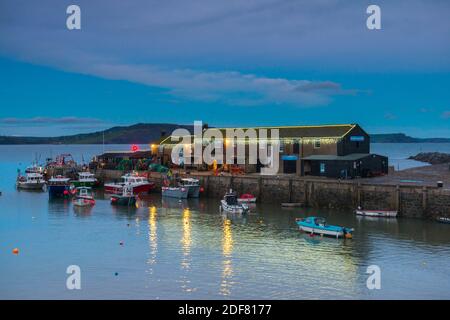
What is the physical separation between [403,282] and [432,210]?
19700 mm

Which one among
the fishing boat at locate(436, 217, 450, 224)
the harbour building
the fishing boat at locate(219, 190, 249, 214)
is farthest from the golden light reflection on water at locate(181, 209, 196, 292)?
the fishing boat at locate(436, 217, 450, 224)

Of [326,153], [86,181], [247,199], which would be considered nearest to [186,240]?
[247,199]

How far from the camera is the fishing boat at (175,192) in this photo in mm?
69625

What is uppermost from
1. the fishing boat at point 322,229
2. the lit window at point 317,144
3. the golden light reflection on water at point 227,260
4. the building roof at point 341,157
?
the lit window at point 317,144

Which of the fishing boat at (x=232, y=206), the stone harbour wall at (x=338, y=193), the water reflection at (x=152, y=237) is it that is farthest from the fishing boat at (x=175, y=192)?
the fishing boat at (x=232, y=206)

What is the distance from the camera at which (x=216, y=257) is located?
37375mm

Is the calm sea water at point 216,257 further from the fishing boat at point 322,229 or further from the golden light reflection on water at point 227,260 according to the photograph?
the fishing boat at point 322,229

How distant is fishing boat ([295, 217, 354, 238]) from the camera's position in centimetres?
4319

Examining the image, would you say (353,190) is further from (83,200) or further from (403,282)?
(83,200)

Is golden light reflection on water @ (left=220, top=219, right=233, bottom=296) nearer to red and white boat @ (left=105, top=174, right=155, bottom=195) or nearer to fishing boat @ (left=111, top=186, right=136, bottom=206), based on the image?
fishing boat @ (left=111, top=186, right=136, bottom=206)

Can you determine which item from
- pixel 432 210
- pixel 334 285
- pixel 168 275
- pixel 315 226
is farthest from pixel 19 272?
pixel 432 210

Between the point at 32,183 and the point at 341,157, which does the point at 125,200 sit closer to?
the point at 341,157

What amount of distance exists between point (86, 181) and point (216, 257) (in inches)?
2009

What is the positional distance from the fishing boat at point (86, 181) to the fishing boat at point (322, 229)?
1835 inches
